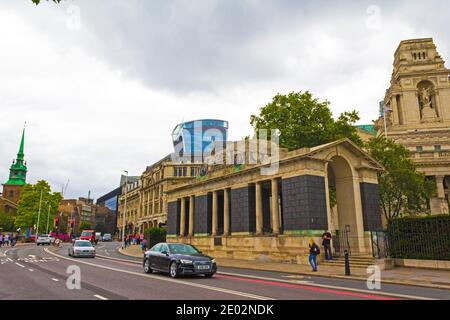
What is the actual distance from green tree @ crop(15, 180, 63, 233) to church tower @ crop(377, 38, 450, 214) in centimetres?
6634

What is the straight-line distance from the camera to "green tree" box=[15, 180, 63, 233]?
212 feet

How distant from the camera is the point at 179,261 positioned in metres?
13.2

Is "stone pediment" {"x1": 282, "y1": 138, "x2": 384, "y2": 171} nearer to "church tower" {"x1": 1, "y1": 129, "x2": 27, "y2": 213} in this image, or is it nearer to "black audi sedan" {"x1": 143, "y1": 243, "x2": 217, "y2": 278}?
"black audi sedan" {"x1": 143, "y1": 243, "x2": 217, "y2": 278}

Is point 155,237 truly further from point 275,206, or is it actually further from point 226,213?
point 275,206

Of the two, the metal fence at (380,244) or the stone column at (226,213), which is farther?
the stone column at (226,213)

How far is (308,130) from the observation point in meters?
33.7

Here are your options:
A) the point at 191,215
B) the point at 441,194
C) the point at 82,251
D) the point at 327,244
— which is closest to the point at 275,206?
the point at 327,244

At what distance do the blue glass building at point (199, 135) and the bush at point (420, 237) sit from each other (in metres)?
88.6

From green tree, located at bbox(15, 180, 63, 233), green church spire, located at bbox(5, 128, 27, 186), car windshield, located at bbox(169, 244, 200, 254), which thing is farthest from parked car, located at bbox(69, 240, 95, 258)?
green church spire, located at bbox(5, 128, 27, 186)

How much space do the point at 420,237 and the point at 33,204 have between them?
66.6m

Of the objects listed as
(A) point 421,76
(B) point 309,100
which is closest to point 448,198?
(A) point 421,76

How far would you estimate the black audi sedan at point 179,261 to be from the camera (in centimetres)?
1318

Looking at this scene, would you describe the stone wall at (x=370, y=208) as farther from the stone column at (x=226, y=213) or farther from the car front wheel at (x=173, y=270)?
the car front wheel at (x=173, y=270)

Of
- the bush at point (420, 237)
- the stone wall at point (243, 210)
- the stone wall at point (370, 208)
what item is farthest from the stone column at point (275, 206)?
the bush at point (420, 237)
